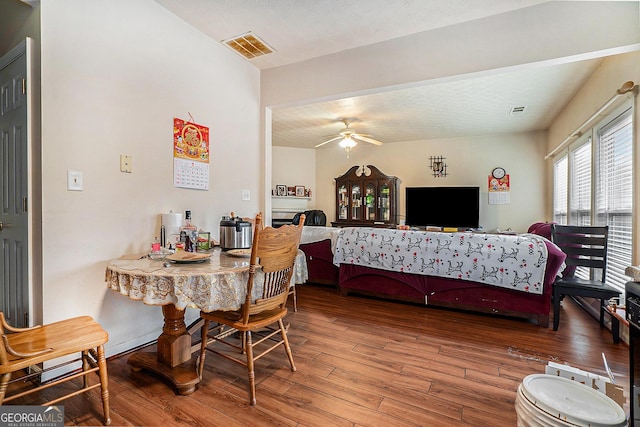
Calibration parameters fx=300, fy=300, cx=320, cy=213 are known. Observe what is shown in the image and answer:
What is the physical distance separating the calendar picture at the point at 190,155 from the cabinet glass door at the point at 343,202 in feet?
13.4

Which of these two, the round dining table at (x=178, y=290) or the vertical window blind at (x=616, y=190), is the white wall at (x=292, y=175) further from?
the vertical window blind at (x=616, y=190)

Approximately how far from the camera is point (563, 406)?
1.13 m

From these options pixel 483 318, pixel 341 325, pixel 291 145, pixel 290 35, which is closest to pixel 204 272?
pixel 341 325

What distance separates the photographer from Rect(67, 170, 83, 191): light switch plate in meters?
1.81

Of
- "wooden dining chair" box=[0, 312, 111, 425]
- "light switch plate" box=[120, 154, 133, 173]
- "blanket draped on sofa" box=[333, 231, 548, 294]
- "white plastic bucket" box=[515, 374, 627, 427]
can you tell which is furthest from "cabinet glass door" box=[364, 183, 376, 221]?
"wooden dining chair" box=[0, 312, 111, 425]

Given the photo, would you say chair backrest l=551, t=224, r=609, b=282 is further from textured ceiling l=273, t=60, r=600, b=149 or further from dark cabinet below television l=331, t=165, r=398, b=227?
dark cabinet below television l=331, t=165, r=398, b=227

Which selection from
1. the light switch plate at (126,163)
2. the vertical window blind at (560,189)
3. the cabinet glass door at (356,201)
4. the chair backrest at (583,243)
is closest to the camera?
the light switch plate at (126,163)

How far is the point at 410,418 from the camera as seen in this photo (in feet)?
4.88

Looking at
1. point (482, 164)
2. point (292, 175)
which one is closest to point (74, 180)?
point (292, 175)

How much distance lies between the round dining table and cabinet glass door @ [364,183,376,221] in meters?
4.59

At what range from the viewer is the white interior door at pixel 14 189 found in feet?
5.95

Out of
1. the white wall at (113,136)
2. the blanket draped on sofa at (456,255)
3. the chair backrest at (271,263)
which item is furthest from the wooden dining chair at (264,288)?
the blanket draped on sofa at (456,255)

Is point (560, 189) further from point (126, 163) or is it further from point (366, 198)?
point (126, 163)

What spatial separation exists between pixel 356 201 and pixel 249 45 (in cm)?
406
